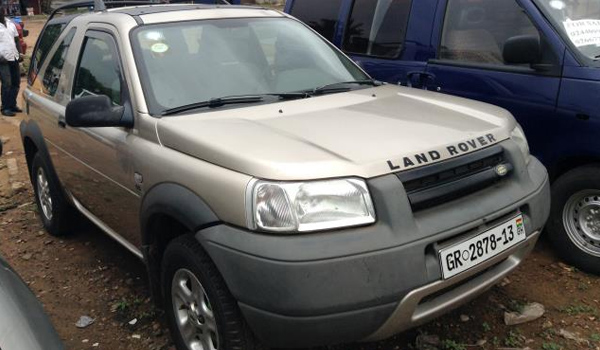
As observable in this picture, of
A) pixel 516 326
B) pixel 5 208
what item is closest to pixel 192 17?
pixel 516 326

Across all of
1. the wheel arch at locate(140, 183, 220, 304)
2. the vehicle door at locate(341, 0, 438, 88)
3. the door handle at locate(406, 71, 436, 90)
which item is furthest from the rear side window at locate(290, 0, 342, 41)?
the wheel arch at locate(140, 183, 220, 304)

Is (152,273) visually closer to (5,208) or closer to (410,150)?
(410,150)

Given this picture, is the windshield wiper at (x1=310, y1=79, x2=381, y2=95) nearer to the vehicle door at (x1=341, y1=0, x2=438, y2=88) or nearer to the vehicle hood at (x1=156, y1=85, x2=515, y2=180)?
the vehicle hood at (x1=156, y1=85, x2=515, y2=180)

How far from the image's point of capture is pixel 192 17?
344cm

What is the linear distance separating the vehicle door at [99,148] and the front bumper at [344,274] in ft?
3.19

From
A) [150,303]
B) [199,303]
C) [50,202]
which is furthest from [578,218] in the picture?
[50,202]

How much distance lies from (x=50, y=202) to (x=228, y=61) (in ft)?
7.80

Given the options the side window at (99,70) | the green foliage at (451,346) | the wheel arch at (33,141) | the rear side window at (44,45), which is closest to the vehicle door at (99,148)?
the side window at (99,70)

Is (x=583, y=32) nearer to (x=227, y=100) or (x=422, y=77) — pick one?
(x=422, y=77)

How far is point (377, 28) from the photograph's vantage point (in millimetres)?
4730

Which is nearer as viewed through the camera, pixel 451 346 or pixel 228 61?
pixel 451 346

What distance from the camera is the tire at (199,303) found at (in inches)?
90.7

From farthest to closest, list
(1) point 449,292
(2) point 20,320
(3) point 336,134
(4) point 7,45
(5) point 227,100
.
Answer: (4) point 7,45, (5) point 227,100, (3) point 336,134, (1) point 449,292, (2) point 20,320

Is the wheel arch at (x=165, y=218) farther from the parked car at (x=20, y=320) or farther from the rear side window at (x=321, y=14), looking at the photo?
the rear side window at (x=321, y=14)
